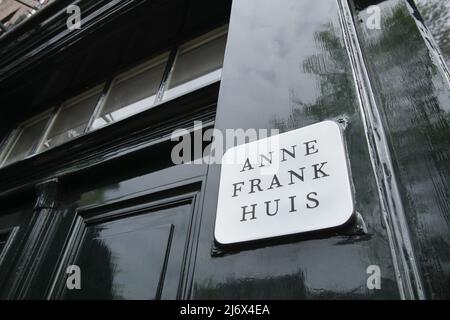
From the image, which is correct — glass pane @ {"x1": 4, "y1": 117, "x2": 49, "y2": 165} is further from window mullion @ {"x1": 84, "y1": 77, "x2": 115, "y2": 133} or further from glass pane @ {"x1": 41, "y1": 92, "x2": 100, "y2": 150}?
window mullion @ {"x1": 84, "y1": 77, "x2": 115, "y2": 133}

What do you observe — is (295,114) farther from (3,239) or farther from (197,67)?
(3,239)

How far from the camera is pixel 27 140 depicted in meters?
2.99

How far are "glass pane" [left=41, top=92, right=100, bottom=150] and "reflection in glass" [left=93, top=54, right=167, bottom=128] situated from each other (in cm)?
17

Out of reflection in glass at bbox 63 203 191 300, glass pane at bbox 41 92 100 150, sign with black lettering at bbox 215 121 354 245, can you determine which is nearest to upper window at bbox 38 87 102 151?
glass pane at bbox 41 92 100 150

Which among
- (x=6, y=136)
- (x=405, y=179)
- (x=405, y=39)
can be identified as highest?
(x=6, y=136)

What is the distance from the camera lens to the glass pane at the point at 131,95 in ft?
7.61

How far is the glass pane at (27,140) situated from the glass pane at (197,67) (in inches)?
53.4

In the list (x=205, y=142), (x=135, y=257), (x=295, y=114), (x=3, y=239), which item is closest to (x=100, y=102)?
(x=3, y=239)

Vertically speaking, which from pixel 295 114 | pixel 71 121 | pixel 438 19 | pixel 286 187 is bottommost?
pixel 286 187

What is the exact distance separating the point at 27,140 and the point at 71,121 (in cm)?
59
